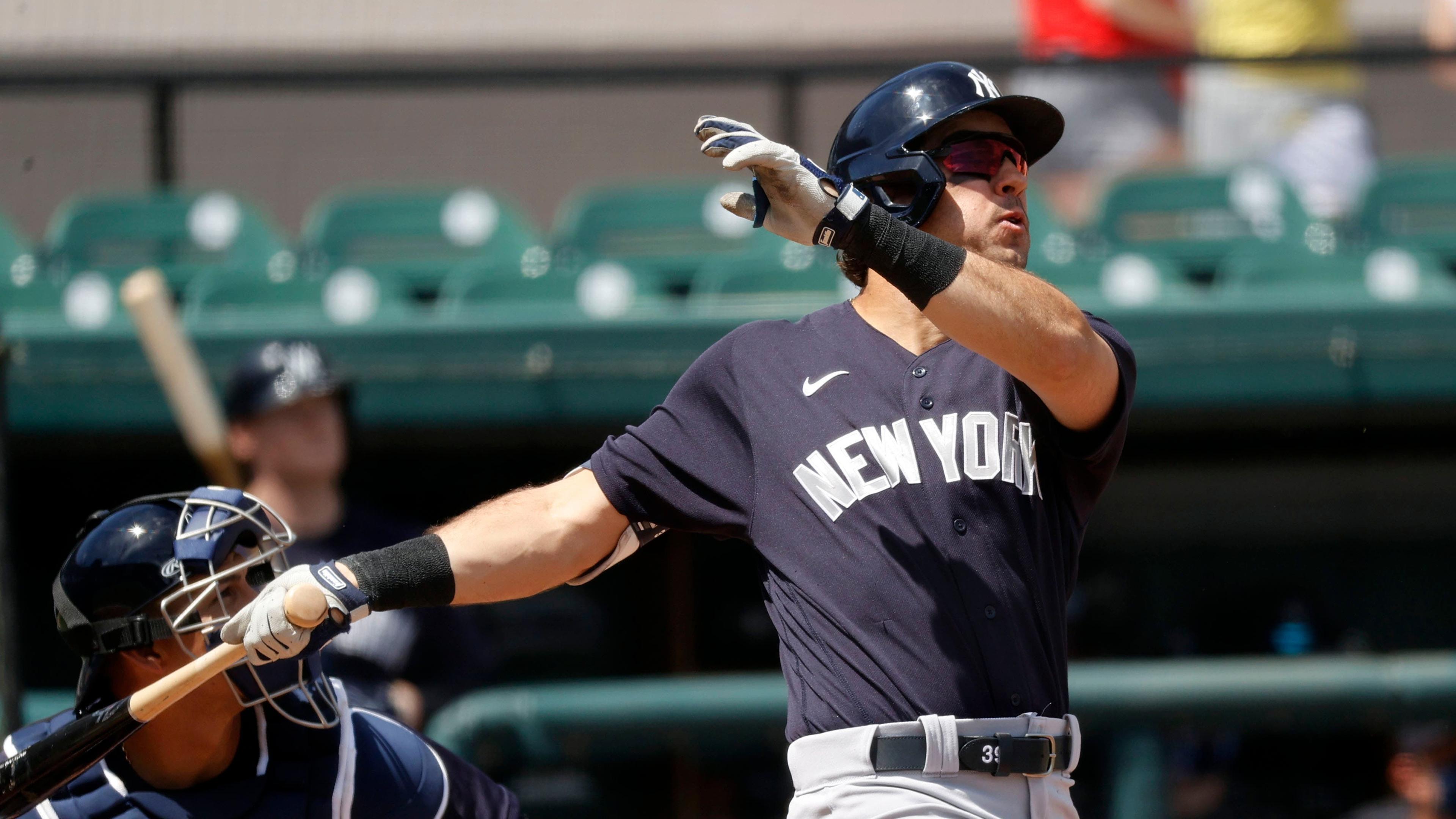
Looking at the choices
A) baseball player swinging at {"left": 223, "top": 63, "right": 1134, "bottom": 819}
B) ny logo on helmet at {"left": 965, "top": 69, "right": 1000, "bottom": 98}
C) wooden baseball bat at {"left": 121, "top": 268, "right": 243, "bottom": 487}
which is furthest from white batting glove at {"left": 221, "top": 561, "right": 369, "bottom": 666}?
wooden baseball bat at {"left": 121, "top": 268, "right": 243, "bottom": 487}

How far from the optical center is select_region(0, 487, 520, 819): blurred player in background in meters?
2.18

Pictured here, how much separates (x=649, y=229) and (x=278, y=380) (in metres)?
2.14

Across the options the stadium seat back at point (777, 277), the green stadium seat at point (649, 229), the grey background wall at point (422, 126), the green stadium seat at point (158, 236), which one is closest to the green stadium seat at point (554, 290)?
the stadium seat back at point (777, 277)

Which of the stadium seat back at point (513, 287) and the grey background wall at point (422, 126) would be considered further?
the grey background wall at point (422, 126)

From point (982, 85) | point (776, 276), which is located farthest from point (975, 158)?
point (776, 276)

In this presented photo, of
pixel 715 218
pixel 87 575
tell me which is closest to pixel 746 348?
pixel 87 575

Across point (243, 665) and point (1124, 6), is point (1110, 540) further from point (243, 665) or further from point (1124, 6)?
point (243, 665)

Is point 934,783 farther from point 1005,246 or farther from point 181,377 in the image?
point 181,377

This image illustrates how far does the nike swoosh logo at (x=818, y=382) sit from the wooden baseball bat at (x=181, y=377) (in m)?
2.73

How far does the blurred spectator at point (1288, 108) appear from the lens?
553 centimetres

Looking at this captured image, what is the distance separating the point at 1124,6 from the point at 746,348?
13.6 ft

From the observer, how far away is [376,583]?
80.3 inches

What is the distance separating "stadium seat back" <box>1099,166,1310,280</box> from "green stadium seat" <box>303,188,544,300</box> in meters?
2.23

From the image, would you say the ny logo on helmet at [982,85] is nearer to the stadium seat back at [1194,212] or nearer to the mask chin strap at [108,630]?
the mask chin strap at [108,630]
